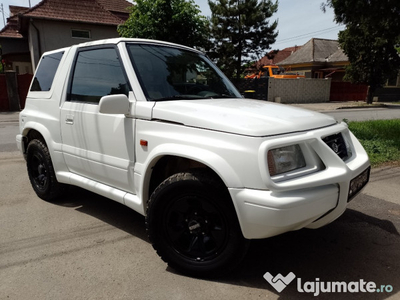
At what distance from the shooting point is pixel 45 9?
63.6ft

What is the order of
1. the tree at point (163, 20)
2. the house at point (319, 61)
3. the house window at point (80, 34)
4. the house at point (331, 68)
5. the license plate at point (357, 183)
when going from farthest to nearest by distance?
the house at point (319, 61) → the house at point (331, 68) → the house window at point (80, 34) → the tree at point (163, 20) → the license plate at point (357, 183)

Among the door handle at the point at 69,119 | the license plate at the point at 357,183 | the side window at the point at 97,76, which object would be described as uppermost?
the side window at the point at 97,76

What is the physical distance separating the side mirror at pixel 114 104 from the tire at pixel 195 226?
0.73 meters

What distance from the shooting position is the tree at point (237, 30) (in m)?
21.5

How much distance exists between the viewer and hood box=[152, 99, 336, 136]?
226 cm

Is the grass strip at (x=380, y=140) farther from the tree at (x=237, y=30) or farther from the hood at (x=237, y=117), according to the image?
the tree at (x=237, y=30)

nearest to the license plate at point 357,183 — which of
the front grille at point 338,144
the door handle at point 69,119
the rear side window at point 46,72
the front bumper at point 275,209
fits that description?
the front grille at point 338,144

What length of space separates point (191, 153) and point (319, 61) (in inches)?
1351

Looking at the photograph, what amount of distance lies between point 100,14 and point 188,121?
21481mm

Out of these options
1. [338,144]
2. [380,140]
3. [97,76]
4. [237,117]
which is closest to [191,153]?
[237,117]

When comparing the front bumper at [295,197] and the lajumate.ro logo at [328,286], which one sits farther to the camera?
the lajumate.ro logo at [328,286]

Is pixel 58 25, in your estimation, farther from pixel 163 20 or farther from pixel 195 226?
pixel 195 226

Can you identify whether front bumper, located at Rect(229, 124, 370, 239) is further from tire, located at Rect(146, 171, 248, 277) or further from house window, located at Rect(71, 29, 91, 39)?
house window, located at Rect(71, 29, 91, 39)

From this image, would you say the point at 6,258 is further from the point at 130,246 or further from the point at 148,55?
the point at 148,55
